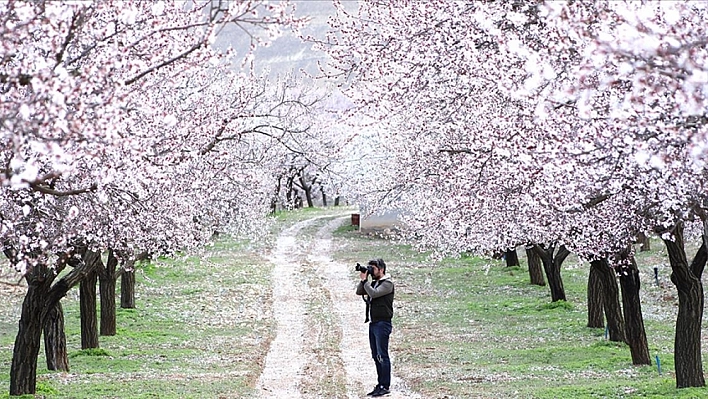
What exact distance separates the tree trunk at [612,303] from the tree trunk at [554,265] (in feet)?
17.3

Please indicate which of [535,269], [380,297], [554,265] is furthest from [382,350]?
[535,269]

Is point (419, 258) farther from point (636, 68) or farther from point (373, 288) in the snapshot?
point (636, 68)

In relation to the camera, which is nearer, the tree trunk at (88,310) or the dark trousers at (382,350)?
the dark trousers at (382,350)

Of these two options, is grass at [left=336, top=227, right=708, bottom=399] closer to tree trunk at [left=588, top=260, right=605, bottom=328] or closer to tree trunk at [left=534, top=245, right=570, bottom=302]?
tree trunk at [left=588, top=260, right=605, bottom=328]

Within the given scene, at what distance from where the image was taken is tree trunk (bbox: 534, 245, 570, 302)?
26.3m

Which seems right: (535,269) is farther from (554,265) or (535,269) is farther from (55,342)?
(55,342)

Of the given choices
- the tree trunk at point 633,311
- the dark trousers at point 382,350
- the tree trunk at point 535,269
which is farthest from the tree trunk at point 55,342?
the tree trunk at point 535,269

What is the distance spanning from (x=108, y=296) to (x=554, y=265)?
13068 millimetres

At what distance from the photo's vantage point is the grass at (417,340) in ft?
53.5

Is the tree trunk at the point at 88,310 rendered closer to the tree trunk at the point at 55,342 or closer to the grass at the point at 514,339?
the tree trunk at the point at 55,342

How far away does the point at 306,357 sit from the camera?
807 inches

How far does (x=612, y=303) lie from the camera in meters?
20.3

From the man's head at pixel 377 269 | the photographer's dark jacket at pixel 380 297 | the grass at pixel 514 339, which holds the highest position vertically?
the man's head at pixel 377 269

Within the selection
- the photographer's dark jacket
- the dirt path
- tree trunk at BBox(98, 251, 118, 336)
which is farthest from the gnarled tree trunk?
tree trunk at BBox(98, 251, 118, 336)
